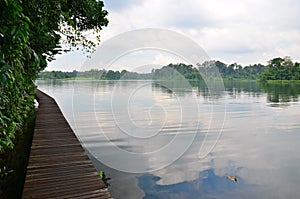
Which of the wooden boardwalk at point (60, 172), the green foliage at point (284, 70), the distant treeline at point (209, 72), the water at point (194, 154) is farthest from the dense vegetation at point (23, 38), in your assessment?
the green foliage at point (284, 70)

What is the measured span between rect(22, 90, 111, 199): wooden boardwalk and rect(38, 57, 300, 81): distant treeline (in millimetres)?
2183

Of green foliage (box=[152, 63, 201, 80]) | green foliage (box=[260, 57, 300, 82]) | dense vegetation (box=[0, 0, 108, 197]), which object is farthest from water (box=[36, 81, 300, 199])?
green foliage (box=[260, 57, 300, 82])

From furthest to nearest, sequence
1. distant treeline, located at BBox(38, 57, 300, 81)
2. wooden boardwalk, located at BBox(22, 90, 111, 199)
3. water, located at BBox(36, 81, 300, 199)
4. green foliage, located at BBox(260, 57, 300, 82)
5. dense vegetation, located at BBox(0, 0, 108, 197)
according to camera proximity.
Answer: green foliage, located at BBox(260, 57, 300, 82) < distant treeline, located at BBox(38, 57, 300, 81) < water, located at BBox(36, 81, 300, 199) < wooden boardwalk, located at BBox(22, 90, 111, 199) < dense vegetation, located at BBox(0, 0, 108, 197)

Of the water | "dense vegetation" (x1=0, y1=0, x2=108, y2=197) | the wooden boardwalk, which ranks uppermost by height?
"dense vegetation" (x1=0, y1=0, x2=108, y2=197)

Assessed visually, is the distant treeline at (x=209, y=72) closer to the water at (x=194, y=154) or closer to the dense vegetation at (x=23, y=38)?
the water at (x=194, y=154)

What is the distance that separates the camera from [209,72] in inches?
297

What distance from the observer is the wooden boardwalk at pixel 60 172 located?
9.89 ft

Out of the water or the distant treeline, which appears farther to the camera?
the distant treeline

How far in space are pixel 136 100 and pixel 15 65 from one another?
15530mm

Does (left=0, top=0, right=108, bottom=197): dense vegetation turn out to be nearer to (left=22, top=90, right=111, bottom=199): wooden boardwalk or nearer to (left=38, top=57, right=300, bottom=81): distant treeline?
(left=22, top=90, right=111, bottom=199): wooden boardwalk

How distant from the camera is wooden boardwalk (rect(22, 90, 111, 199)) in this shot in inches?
119

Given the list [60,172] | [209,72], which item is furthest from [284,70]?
[60,172]

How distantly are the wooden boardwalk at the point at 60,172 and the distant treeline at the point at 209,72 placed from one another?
2.18 meters

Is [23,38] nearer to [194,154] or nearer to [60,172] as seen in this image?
[60,172]
